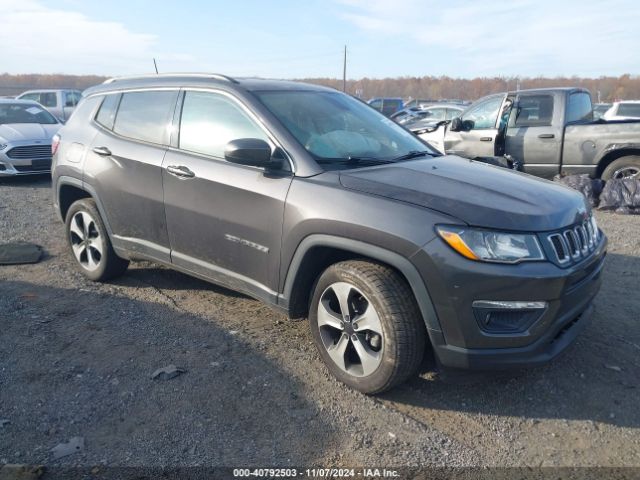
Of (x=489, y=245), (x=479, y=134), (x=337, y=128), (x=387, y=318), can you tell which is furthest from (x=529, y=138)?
(x=387, y=318)

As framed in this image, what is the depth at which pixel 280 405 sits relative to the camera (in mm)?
3039

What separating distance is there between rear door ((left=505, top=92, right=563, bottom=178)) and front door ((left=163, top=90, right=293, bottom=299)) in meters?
6.36

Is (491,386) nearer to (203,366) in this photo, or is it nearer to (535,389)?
(535,389)

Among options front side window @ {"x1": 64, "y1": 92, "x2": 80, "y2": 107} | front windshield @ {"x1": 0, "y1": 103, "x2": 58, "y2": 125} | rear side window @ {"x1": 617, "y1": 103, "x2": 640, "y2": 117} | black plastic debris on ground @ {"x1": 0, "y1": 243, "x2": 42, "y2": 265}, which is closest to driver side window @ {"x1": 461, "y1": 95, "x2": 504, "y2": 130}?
black plastic debris on ground @ {"x1": 0, "y1": 243, "x2": 42, "y2": 265}

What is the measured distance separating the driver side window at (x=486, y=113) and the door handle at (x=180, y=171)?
613cm

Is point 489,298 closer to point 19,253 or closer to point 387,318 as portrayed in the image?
point 387,318

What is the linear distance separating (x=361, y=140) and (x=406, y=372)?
5.57 feet

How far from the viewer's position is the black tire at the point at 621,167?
26.0 feet

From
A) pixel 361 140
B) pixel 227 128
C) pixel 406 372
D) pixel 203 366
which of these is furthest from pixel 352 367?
pixel 227 128

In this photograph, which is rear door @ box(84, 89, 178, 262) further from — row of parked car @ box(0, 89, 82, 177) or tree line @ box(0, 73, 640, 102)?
tree line @ box(0, 73, 640, 102)

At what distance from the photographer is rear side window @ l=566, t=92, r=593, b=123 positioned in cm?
848

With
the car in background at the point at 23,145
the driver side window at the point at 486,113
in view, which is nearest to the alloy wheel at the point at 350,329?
the driver side window at the point at 486,113

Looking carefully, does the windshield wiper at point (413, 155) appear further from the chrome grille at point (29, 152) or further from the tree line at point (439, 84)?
the tree line at point (439, 84)

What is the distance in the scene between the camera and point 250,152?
324cm
